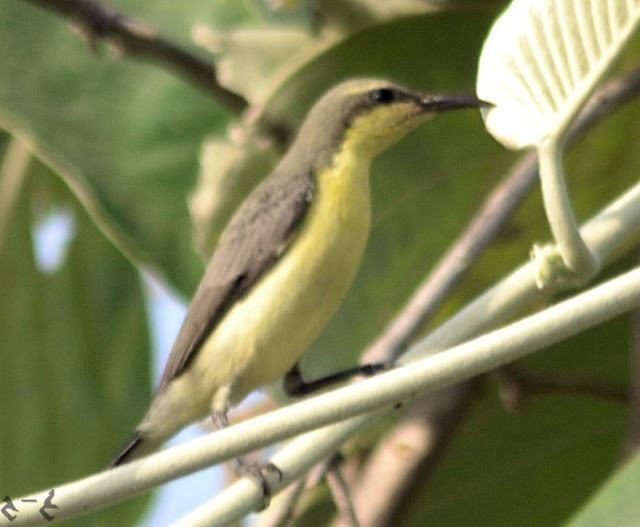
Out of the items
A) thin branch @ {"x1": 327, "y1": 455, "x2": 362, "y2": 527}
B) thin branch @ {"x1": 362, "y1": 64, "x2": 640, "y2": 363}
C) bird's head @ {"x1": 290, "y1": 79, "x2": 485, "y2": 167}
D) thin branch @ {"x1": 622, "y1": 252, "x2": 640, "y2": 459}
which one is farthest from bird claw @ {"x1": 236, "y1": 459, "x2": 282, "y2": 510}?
bird's head @ {"x1": 290, "y1": 79, "x2": 485, "y2": 167}

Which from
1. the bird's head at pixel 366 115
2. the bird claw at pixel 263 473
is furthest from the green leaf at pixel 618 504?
the bird's head at pixel 366 115

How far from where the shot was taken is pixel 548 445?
1.68 m

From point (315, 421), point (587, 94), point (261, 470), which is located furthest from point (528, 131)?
point (261, 470)

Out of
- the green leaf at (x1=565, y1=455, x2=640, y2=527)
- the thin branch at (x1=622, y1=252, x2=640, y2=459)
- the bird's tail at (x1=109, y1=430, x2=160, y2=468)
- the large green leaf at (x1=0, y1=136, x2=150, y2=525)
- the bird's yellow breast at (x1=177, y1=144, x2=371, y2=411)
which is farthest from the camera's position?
the large green leaf at (x1=0, y1=136, x2=150, y2=525)

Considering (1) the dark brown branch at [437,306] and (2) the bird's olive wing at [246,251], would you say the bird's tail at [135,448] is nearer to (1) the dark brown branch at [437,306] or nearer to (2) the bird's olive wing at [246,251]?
(2) the bird's olive wing at [246,251]

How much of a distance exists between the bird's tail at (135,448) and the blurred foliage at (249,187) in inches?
9.2

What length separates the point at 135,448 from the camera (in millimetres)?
1508

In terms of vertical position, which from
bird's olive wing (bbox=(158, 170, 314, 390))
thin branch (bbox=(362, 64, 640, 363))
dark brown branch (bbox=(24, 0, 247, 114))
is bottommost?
thin branch (bbox=(362, 64, 640, 363))

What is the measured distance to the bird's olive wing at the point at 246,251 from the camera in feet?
4.72

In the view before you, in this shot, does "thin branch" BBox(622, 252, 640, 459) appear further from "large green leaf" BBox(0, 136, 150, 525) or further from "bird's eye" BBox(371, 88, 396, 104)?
"large green leaf" BBox(0, 136, 150, 525)

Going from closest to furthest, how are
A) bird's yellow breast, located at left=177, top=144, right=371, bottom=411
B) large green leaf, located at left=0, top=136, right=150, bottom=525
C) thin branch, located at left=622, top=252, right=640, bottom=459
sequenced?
thin branch, located at left=622, top=252, right=640, bottom=459 → bird's yellow breast, located at left=177, top=144, right=371, bottom=411 → large green leaf, located at left=0, top=136, right=150, bottom=525

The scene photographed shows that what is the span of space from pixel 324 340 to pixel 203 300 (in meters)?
0.22

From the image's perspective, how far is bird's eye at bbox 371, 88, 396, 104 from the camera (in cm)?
150

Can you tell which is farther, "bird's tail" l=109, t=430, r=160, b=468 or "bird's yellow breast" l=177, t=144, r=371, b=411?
"bird's tail" l=109, t=430, r=160, b=468
